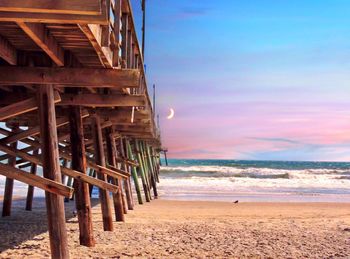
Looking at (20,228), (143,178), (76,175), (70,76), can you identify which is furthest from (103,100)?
(143,178)

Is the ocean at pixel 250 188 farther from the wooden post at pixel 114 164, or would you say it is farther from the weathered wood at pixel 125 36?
the weathered wood at pixel 125 36

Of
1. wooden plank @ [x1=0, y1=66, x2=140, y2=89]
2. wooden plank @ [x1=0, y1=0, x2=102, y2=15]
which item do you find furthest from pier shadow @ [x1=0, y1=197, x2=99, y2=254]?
wooden plank @ [x1=0, y1=0, x2=102, y2=15]

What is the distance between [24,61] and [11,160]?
5.67m

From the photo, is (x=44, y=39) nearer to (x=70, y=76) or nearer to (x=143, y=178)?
(x=70, y=76)

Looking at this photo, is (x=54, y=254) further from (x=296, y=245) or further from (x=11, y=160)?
(x=11, y=160)

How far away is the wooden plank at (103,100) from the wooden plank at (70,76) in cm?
157

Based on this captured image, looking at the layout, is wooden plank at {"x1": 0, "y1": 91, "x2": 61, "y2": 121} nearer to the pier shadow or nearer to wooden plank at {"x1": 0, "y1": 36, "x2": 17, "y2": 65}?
wooden plank at {"x1": 0, "y1": 36, "x2": 17, "y2": 65}

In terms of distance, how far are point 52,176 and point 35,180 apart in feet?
1.60

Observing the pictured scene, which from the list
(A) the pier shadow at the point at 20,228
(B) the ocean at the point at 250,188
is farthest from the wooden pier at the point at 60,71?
(B) the ocean at the point at 250,188

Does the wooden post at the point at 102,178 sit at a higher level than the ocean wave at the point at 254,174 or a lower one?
higher

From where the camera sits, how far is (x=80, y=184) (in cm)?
785

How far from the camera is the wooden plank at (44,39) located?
4.21 m

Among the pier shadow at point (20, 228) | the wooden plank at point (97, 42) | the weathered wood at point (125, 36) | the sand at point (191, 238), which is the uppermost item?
the weathered wood at point (125, 36)

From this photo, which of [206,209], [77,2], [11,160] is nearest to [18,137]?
[11,160]
